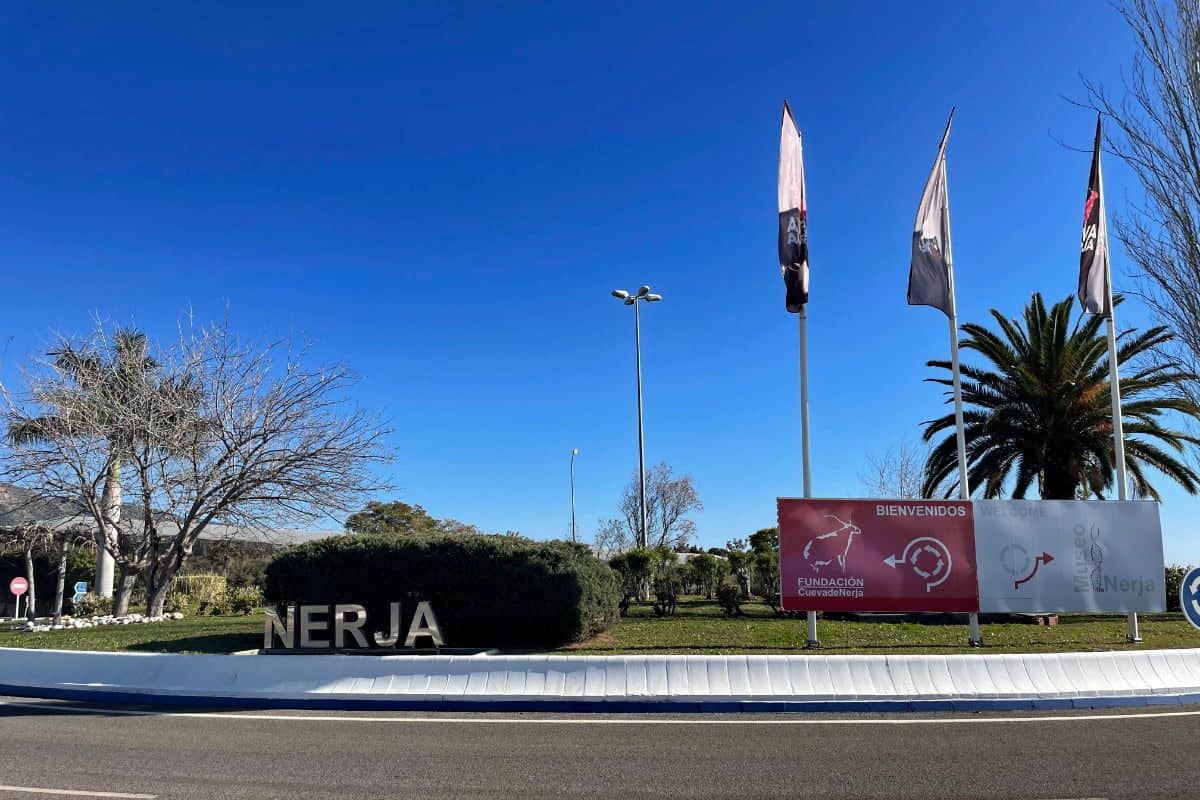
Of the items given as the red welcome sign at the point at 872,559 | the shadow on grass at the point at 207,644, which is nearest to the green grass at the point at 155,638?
the shadow on grass at the point at 207,644

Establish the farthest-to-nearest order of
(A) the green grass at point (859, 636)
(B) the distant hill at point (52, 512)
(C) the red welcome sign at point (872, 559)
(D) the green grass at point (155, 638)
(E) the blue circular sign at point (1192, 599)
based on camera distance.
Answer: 1. (B) the distant hill at point (52, 512)
2. (D) the green grass at point (155, 638)
3. (C) the red welcome sign at point (872, 559)
4. (A) the green grass at point (859, 636)
5. (E) the blue circular sign at point (1192, 599)

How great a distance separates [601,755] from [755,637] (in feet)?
24.8

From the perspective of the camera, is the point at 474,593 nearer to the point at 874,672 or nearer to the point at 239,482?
the point at 874,672

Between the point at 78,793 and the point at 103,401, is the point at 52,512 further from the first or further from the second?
the point at 78,793

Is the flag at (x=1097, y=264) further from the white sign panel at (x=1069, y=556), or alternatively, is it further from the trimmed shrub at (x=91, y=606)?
the trimmed shrub at (x=91, y=606)

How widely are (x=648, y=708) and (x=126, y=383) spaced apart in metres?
19.7

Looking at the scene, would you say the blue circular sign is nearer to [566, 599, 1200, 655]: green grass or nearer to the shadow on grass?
[566, 599, 1200, 655]: green grass

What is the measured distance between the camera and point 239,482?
74.9 feet

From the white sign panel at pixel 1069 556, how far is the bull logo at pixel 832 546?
7.50ft

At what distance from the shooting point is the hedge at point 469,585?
46.8 ft

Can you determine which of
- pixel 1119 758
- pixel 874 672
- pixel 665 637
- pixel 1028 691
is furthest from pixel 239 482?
pixel 1119 758

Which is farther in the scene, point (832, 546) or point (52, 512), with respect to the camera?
point (52, 512)

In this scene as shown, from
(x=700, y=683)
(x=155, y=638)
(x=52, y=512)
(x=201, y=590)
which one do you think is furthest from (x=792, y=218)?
(x=201, y=590)

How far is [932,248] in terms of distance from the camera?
16.1 metres
